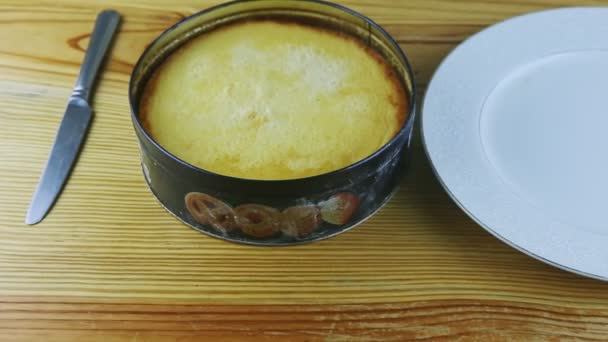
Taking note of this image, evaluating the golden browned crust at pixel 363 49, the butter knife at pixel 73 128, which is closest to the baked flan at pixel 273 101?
the golden browned crust at pixel 363 49

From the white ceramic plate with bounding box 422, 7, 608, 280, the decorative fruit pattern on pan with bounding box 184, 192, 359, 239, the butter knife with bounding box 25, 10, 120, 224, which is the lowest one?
the butter knife with bounding box 25, 10, 120, 224

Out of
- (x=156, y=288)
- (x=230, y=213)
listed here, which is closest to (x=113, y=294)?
(x=156, y=288)

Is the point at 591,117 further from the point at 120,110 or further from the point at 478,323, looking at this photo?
the point at 120,110

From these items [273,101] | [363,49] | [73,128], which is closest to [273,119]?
[273,101]

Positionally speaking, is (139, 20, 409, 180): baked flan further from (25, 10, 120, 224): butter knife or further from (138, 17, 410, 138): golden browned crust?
(25, 10, 120, 224): butter knife

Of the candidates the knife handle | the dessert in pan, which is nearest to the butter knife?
the knife handle

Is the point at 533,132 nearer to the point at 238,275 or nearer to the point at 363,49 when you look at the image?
the point at 363,49
